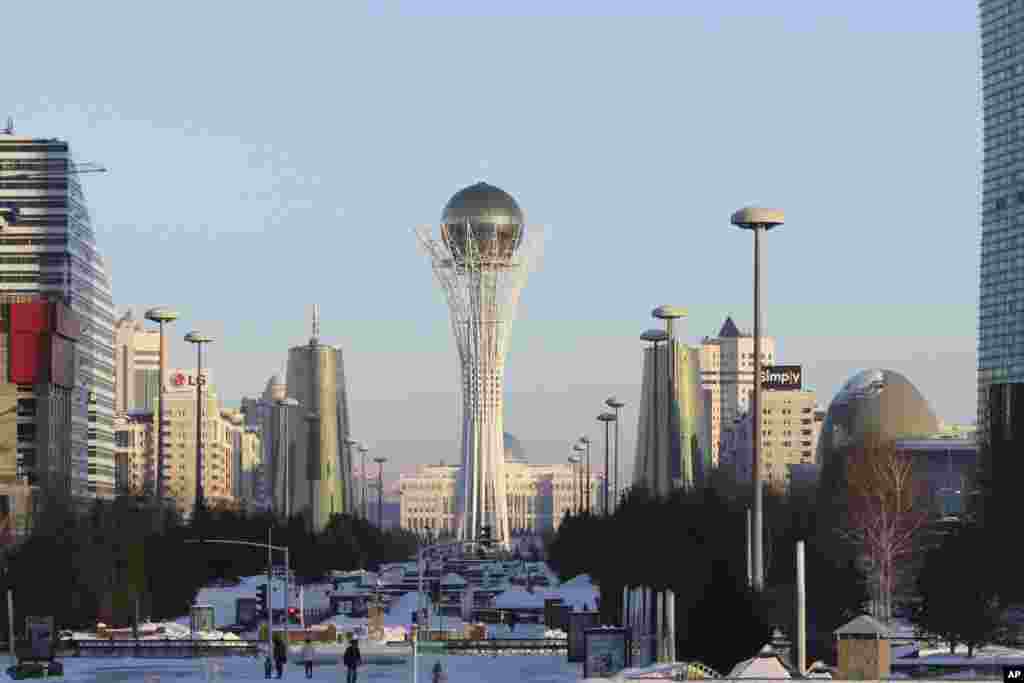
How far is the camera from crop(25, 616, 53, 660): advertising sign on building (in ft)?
247

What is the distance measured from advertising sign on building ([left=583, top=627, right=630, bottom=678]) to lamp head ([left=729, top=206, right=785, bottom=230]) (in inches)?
538

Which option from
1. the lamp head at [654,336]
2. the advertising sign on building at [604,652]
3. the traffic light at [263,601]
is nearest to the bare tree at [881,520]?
the lamp head at [654,336]

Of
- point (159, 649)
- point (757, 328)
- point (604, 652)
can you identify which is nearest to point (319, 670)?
point (159, 649)

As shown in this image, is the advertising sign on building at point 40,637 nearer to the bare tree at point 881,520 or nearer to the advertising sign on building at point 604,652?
the advertising sign on building at point 604,652

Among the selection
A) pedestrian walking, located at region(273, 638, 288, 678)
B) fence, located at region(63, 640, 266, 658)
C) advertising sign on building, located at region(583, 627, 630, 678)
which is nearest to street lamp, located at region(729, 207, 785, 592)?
advertising sign on building, located at region(583, 627, 630, 678)

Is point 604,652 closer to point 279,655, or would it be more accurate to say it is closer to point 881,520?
point 279,655

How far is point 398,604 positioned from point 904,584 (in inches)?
1242

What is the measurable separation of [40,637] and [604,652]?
20.3 m

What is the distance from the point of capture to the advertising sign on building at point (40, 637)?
7525 centimetres

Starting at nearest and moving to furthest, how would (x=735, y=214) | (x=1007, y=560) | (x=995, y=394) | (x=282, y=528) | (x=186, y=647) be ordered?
(x=735, y=214), (x=186, y=647), (x=1007, y=560), (x=282, y=528), (x=995, y=394)

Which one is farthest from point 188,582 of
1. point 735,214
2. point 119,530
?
point 735,214

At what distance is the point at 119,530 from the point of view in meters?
117

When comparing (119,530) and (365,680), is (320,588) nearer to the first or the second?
(119,530)

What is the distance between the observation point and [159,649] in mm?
88812
